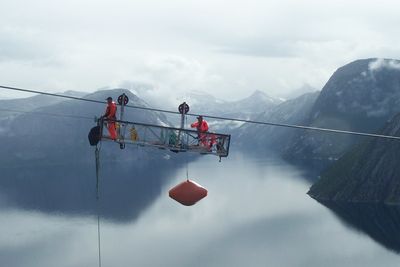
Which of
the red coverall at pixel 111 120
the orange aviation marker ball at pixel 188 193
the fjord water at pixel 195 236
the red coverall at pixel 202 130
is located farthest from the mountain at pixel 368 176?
the red coverall at pixel 111 120

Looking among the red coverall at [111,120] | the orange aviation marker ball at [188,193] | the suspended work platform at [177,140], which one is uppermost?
the red coverall at [111,120]

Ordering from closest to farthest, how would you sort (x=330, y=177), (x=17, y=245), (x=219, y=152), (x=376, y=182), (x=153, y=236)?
1. (x=219, y=152)
2. (x=17, y=245)
3. (x=153, y=236)
4. (x=376, y=182)
5. (x=330, y=177)

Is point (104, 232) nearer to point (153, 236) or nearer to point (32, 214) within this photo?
point (153, 236)

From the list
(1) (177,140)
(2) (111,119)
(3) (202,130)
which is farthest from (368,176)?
(2) (111,119)

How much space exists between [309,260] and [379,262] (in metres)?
15.8

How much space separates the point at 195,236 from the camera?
130 m

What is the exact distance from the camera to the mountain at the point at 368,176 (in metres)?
175

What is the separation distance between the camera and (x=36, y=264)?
106m

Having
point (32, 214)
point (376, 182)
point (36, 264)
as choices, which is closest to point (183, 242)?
point (36, 264)

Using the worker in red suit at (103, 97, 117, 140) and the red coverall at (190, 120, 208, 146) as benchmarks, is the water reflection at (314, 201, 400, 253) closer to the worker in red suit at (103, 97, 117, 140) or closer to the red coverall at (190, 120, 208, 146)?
the red coverall at (190, 120, 208, 146)

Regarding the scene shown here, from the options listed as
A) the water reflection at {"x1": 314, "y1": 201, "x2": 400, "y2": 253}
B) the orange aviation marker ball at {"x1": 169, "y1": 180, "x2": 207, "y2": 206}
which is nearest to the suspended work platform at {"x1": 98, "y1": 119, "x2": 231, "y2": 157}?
the orange aviation marker ball at {"x1": 169, "y1": 180, "x2": 207, "y2": 206}

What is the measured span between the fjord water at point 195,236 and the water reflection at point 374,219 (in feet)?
5.35

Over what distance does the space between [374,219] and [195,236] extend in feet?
189

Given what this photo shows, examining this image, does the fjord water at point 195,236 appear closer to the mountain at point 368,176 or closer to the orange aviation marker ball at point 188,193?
the mountain at point 368,176
